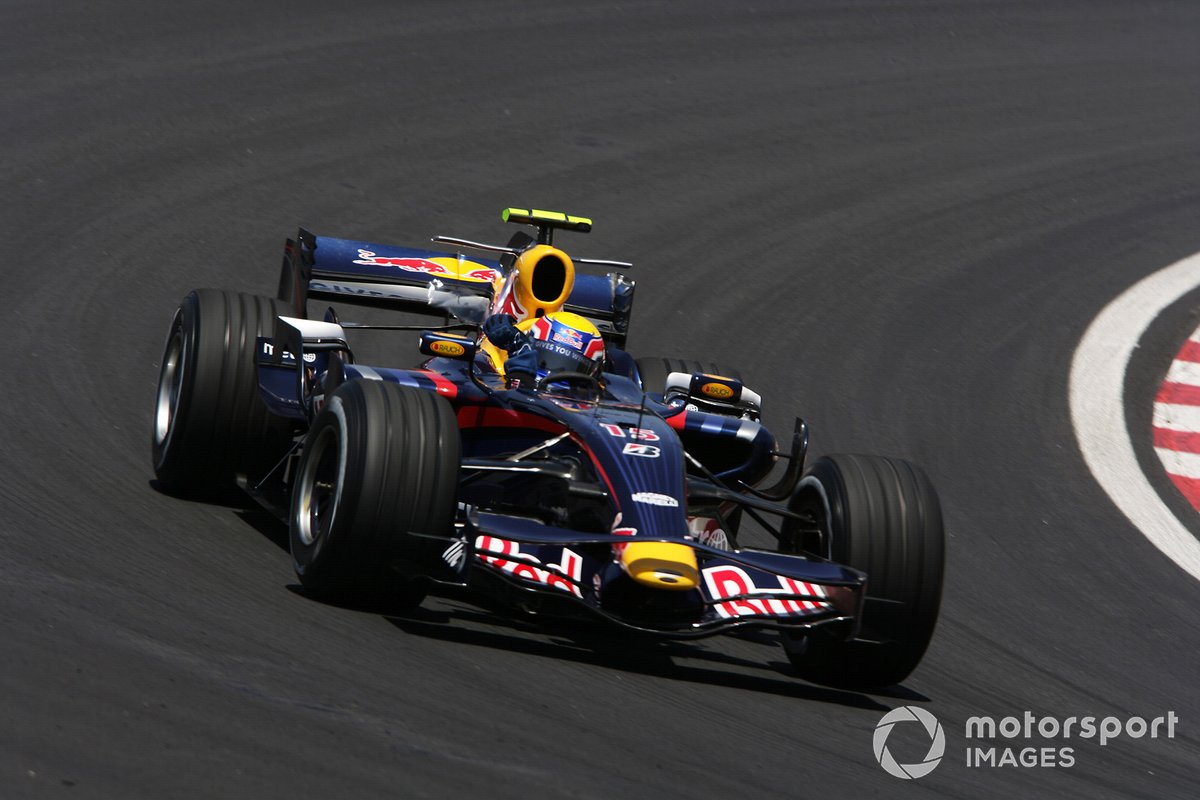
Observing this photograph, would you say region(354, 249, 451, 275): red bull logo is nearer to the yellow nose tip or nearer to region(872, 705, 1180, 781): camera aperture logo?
the yellow nose tip

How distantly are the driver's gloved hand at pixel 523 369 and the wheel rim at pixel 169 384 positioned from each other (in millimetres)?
1832

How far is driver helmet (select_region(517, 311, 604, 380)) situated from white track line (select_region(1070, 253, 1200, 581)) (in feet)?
12.6

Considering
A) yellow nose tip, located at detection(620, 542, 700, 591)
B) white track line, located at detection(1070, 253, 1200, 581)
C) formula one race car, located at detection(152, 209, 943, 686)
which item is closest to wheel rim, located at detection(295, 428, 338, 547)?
formula one race car, located at detection(152, 209, 943, 686)

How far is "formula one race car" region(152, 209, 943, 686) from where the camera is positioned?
20.2ft

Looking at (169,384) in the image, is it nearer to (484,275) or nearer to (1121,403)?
(484,275)

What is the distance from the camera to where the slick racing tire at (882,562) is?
257 inches

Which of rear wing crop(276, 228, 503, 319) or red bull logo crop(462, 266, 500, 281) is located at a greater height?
red bull logo crop(462, 266, 500, 281)

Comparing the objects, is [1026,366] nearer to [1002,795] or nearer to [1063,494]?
[1063,494]

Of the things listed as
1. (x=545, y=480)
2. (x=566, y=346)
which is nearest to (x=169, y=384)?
(x=566, y=346)

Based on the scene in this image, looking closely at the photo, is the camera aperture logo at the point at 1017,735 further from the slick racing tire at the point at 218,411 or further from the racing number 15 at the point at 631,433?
the slick racing tire at the point at 218,411

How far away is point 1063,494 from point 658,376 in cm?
289

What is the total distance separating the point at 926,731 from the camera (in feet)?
20.4

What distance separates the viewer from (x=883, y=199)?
16406 mm

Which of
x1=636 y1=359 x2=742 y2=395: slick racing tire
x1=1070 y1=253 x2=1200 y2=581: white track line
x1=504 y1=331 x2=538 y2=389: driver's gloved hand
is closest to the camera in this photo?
x1=504 y1=331 x2=538 y2=389: driver's gloved hand
